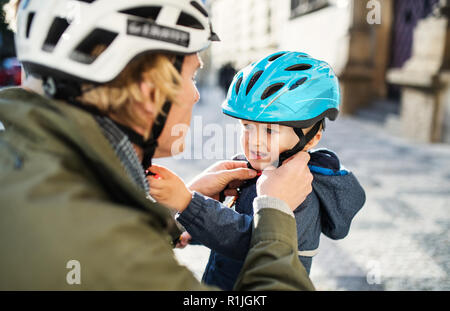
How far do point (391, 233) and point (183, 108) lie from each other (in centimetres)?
328

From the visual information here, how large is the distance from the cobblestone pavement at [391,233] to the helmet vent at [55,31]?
7.87 ft

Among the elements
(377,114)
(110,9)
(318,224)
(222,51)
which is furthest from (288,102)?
(222,51)

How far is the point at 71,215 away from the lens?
851 millimetres

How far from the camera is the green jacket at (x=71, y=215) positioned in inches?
33.2

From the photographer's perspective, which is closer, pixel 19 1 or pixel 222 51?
pixel 19 1

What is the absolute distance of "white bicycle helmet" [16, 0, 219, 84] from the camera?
112 centimetres

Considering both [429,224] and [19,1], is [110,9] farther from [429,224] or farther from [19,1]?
[429,224]

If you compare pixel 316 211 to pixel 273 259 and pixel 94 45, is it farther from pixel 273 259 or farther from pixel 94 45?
pixel 94 45

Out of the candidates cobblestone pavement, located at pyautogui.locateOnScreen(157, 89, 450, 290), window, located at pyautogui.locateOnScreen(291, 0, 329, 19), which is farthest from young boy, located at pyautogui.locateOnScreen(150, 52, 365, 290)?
window, located at pyautogui.locateOnScreen(291, 0, 329, 19)

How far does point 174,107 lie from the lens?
4.21 ft

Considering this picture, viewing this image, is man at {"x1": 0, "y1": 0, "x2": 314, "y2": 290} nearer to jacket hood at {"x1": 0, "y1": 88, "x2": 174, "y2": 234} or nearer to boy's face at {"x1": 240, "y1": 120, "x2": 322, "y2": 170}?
jacket hood at {"x1": 0, "y1": 88, "x2": 174, "y2": 234}

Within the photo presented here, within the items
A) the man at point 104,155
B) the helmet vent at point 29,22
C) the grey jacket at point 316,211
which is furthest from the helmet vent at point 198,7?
the grey jacket at point 316,211

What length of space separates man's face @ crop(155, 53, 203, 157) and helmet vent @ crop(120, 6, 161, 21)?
16 centimetres

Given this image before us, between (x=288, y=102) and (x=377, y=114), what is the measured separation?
10.5m
